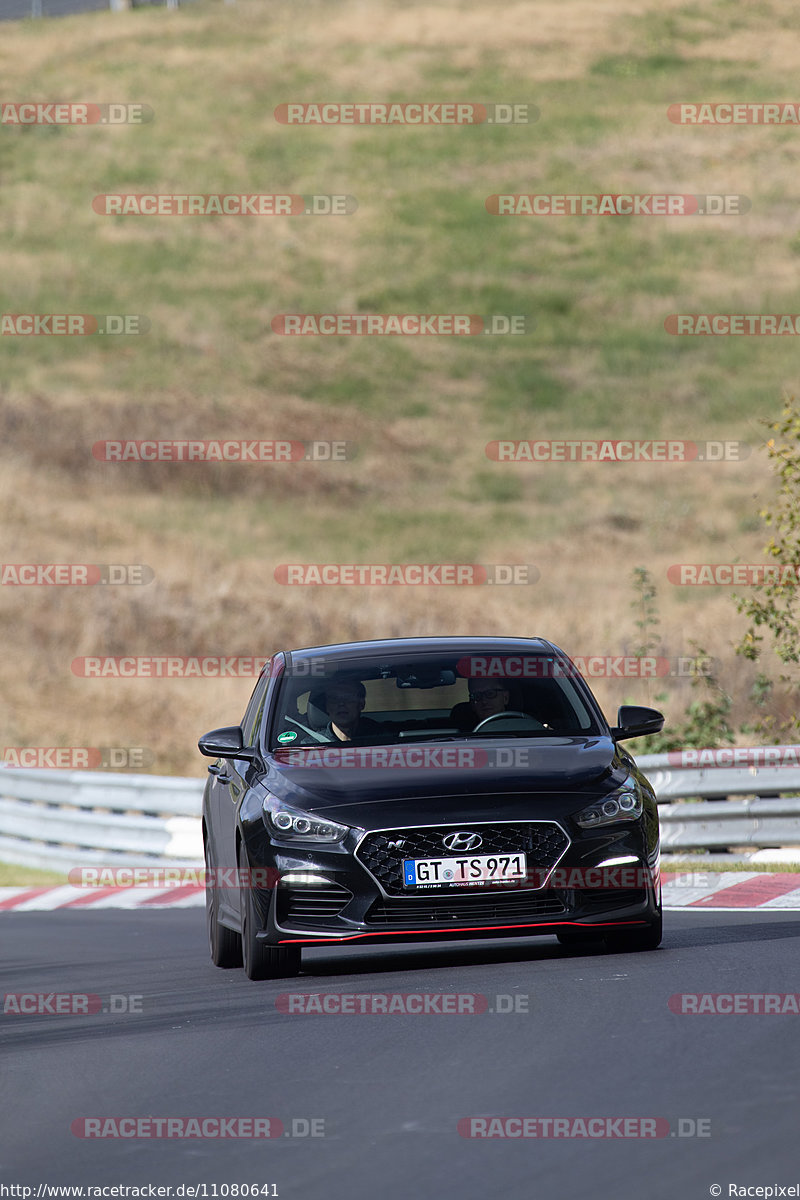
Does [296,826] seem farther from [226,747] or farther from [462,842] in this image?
[226,747]

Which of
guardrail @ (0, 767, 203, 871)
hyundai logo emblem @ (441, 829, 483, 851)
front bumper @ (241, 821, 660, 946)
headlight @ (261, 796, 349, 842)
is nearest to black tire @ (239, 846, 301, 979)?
front bumper @ (241, 821, 660, 946)

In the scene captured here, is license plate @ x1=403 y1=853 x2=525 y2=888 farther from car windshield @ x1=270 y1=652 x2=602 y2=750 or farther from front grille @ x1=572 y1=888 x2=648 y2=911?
car windshield @ x1=270 y1=652 x2=602 y2=750

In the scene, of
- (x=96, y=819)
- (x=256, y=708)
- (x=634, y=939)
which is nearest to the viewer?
(x=634, y=939)

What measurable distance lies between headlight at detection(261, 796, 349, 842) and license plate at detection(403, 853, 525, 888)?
361mm

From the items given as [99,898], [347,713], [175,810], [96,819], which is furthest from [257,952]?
[96,819]

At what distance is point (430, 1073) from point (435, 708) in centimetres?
348

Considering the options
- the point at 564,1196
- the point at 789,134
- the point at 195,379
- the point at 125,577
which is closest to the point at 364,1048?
the point at 564,1196

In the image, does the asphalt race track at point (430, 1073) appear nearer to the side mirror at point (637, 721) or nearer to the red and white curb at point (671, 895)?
the side mirror at point (637, 721)

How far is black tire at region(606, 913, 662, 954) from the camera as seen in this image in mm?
10016

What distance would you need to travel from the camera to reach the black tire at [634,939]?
10.0m

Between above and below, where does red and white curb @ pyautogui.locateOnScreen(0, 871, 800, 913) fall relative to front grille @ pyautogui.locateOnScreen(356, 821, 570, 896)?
below

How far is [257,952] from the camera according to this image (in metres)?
9.90

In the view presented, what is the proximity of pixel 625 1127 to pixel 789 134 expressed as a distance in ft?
229

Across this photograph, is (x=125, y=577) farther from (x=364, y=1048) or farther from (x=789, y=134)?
(x=789, y=134)
